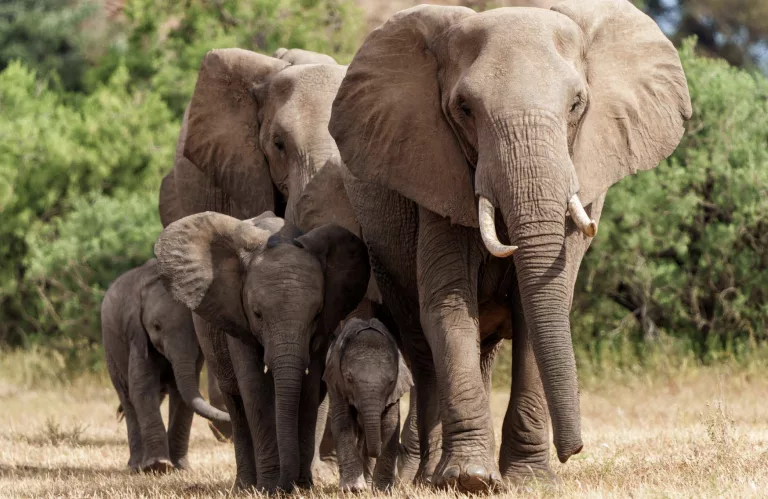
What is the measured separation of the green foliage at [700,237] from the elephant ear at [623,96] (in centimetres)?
761

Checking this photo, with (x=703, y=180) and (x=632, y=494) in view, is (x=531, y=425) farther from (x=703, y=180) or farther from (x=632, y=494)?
(x=703, y=180)

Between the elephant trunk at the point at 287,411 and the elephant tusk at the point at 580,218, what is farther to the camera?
the elephant trunk at the point at 287,411

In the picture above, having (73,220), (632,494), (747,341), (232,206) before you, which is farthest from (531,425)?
(73,220)

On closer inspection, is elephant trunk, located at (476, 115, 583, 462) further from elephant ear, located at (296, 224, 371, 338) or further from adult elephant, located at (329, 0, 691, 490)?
elephant ear, located at (296, 224, 371, 338)

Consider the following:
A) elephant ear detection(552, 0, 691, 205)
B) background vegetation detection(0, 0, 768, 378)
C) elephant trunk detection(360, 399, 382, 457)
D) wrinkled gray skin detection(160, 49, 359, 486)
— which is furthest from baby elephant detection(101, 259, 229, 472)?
background vegetation detection(0, 0, 768, 378)

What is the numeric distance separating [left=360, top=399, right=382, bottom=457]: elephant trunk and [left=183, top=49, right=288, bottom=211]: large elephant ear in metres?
2.96

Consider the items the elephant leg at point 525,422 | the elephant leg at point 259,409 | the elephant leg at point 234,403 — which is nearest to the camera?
the elephant leg at point 525,422

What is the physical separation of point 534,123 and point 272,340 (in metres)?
1.79

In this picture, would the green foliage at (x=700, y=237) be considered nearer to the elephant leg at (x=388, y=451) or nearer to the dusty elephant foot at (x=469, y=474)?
the elephant leg at (x=388, y=451)

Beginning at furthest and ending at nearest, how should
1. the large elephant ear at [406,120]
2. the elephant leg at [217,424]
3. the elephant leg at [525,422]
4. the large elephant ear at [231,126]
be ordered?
the elephant leg at [217,424], the large elephant ear at [231,126], the elephant leg at [525,422], the large elephant ear at [406,120]

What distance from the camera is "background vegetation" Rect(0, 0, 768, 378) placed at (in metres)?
14.9

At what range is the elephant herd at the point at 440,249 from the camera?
6219mm

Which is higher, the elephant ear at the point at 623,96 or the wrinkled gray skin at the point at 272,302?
the elephant ear at the point at 623,96

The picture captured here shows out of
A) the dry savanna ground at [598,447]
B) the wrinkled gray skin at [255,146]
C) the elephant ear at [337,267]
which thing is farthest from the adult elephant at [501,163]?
the wrinkled gray skin at [255,146]
